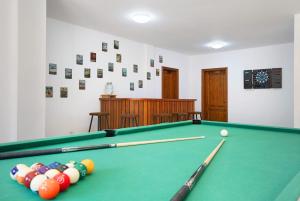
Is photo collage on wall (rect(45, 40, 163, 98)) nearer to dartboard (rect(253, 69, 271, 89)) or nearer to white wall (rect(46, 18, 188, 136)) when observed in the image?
white wall (rect(46, 18, 188, 136))

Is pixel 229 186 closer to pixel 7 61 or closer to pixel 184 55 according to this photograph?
pixel 7 61

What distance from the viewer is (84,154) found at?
135 cm

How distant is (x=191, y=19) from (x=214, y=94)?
12.8ft

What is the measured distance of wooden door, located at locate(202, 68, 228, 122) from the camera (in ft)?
24.7

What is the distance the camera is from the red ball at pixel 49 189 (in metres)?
0.73

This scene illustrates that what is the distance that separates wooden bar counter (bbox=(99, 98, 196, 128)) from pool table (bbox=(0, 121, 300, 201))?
120 inches

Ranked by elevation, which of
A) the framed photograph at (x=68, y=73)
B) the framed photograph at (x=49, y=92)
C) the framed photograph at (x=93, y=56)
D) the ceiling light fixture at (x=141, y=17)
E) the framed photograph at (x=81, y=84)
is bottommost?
the framed photograph at (x=49, y=92)

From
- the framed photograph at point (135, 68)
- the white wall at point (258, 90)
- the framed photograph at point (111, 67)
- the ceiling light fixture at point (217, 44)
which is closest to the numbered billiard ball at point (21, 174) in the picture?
Answer: the framed photograph at point (111, 67)

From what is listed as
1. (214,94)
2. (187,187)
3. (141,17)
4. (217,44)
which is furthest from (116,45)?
(187,187)

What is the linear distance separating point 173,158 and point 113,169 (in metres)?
0.37

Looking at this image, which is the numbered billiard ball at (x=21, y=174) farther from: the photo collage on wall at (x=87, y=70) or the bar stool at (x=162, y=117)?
the bar stool at (x=162, y=117)

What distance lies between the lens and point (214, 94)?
25.6 feet

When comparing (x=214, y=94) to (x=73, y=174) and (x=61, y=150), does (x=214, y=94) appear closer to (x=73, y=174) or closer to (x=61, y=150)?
(x=61, y=150)

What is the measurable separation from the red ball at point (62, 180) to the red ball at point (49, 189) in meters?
0.03
